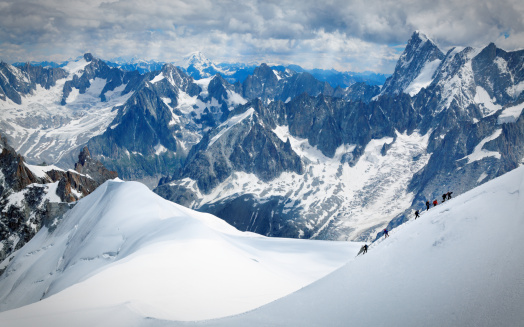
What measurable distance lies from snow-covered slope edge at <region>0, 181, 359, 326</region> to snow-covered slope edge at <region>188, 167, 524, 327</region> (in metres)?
10.1

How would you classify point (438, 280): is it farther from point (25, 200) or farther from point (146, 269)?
point (25, 200)

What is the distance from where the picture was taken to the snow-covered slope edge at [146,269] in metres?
27.7

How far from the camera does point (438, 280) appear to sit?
18781mm

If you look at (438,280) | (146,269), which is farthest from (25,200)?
(438,280)

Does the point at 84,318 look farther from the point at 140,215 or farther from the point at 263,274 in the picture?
the point at 140,215

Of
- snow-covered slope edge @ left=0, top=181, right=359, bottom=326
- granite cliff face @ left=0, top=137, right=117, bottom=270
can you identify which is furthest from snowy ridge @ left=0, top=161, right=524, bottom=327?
granite cliff face @ left=0, top=137, right=117, bottom=270

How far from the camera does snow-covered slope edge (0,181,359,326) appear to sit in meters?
27.7

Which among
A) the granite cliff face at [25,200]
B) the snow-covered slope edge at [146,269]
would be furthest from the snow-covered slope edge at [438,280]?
the granite cliff face at [25,200]

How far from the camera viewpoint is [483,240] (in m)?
19.3

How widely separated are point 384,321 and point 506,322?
18.7 ft

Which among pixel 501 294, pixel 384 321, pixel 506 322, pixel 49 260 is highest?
pixel 501 294

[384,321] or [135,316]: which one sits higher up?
[384,321]

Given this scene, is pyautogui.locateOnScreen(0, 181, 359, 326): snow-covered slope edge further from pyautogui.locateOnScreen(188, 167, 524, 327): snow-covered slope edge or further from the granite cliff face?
the granite cliff face

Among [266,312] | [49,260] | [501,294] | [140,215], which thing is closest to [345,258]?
[140,215]
